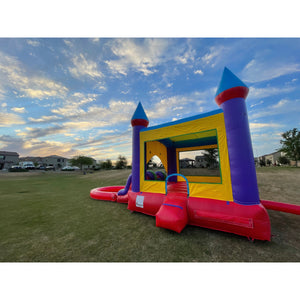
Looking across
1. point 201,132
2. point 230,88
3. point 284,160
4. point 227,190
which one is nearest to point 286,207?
point 227,190

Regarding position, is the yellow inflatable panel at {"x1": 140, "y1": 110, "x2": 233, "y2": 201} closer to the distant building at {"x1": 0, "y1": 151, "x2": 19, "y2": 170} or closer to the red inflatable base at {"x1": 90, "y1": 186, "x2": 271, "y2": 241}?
the red inflatable base at {"x1": 90, "y1": 186, "x2": 271, "y2": 241}

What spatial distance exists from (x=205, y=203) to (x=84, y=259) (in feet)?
10.1

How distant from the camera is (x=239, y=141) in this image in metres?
3.22

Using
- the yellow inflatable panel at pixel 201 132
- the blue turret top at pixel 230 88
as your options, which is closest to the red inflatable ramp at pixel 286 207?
the yellow inflatable panel at pixel 201 132

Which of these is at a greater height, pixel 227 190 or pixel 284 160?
pixel 284 160

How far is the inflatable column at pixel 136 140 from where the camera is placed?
522 cm

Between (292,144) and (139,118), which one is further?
(292,144)

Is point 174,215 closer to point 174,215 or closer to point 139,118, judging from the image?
point 174,215

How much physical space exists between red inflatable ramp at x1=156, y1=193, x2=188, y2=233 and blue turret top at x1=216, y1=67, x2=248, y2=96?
337cm

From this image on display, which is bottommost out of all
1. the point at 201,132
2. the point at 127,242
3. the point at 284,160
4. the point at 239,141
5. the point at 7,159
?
the point at 127,242

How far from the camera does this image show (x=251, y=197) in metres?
3.04

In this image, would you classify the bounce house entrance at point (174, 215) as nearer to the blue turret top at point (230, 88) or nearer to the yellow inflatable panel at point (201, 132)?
the yellow inflatable panel at point (201, 132)

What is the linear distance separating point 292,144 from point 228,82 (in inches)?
1125

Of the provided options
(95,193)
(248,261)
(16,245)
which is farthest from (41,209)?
(248,261)
